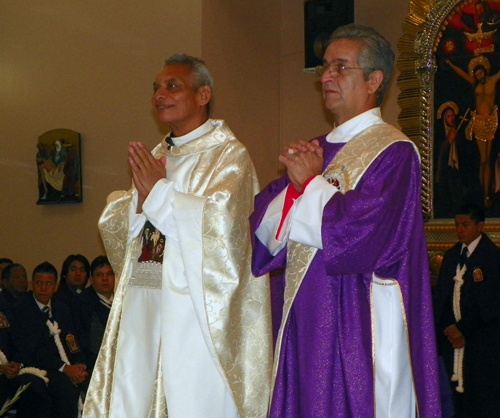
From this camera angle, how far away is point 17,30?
9.98 m

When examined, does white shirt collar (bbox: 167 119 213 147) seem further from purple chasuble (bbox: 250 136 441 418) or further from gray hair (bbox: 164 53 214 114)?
purple chasuble (bbox: 250 136 441 418)

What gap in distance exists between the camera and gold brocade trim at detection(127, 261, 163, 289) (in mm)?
3678

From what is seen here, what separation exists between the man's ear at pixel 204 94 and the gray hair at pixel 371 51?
0.77m

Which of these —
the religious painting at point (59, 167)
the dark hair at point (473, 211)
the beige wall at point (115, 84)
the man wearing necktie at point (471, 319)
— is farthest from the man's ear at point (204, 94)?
the religious painting at point (59, 167)

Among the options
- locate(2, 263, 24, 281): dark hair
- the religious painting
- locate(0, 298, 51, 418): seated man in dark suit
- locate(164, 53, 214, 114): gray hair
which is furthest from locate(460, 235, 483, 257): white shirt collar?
the religious painting

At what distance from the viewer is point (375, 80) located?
3.40 m

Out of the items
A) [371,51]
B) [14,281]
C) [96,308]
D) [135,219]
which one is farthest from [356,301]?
[14,281]

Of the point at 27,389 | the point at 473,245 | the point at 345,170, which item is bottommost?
the point at 27,389

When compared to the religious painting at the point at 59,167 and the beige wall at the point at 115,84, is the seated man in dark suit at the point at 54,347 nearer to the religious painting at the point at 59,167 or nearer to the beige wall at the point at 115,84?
the beige wall at the point at 115,84

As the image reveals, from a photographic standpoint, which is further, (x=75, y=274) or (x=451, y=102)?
(x=451, y=102)

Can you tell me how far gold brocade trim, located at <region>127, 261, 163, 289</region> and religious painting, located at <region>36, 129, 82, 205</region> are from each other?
5.83 m

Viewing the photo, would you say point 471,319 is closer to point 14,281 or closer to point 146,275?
point 146,275

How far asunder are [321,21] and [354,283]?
215 inches

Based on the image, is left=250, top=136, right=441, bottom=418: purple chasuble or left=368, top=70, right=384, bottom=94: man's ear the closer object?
left=250, top=136, right=441, bottom=418: purple chasuble
